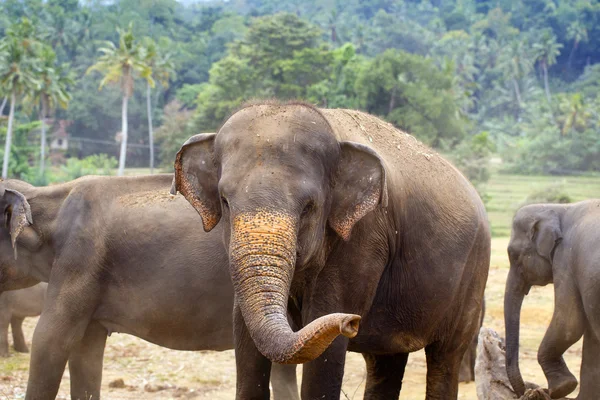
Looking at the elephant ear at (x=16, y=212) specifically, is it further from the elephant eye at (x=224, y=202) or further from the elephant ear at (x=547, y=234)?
the elephant ear at (x=547, y=234)

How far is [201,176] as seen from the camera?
3.69 metres

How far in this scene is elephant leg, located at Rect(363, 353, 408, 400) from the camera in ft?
15.9

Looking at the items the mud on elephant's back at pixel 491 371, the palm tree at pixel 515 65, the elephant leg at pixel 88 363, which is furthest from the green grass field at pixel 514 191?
the palm tree at pixel 515 65

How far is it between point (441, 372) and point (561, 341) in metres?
2.97

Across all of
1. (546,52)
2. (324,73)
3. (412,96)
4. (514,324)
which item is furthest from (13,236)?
(546,52)

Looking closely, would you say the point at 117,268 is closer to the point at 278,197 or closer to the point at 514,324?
the point at 278,197

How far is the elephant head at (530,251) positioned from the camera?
7.78 metres

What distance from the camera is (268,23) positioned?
46594mm

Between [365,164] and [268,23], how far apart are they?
4395cm

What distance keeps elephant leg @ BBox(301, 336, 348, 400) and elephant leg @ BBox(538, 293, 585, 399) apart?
4.05 metres

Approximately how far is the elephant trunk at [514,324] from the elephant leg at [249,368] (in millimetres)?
3423

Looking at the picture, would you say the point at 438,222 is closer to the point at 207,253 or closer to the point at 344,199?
the point at 344,199

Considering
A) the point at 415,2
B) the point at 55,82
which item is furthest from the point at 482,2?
the point at 55,82

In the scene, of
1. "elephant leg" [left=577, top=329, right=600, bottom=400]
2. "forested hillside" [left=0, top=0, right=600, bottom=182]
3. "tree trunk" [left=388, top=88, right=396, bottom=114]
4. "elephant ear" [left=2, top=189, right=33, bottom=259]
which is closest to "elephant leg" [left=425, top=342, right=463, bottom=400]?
"elephant ear" [left=2, top=189, right=33, bottom=259]
